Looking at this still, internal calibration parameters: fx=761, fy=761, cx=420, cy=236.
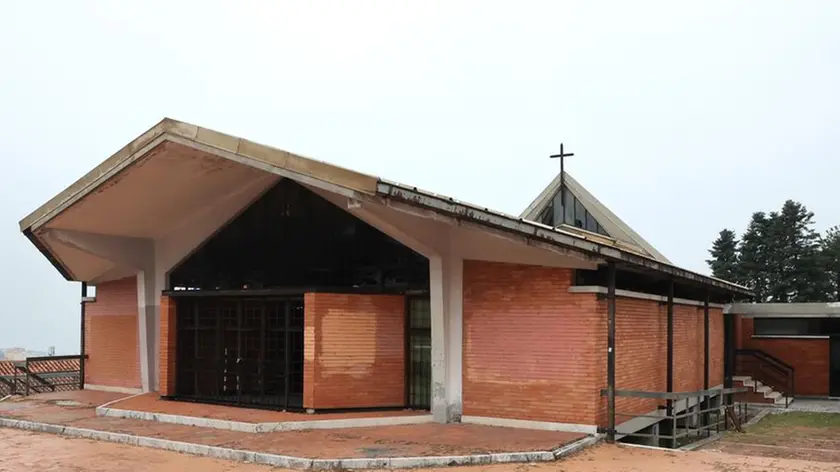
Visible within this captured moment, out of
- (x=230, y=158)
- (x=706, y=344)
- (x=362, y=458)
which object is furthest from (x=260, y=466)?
(x=706, y=344)

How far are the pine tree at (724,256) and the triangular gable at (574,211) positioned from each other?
1094 inches

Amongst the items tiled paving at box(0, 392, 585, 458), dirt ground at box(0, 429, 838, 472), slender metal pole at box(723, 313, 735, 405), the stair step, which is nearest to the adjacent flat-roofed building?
tiled paving at box(0, 392, 585, 458)

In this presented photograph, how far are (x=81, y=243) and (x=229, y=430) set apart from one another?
20.1 ft

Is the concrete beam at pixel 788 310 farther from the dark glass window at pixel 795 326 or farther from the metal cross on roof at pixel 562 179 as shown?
the metal cross on roof at pixel 562 179

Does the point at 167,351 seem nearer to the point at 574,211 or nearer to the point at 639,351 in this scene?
the point at 639,351

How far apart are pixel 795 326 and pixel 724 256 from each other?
29364 mm

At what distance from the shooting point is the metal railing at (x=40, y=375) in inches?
780

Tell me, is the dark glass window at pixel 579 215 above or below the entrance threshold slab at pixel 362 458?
above

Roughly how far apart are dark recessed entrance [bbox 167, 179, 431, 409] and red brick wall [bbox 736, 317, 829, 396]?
1542 centimetres

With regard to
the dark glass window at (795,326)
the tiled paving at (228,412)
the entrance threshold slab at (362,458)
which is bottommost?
the tiled paving at (228,412)

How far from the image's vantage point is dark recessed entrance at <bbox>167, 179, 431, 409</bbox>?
13719 millimetres

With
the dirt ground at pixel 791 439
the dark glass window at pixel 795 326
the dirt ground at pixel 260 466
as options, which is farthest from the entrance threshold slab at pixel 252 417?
the dark glass window at pixel 795 326

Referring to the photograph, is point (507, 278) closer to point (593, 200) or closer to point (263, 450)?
point (263, 450)

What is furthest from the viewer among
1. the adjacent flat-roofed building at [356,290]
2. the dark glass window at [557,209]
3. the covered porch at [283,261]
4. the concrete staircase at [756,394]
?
the dark glass window at [557,209]
